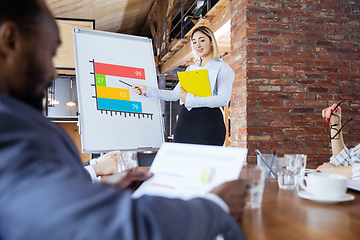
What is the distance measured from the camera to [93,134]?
1853mm

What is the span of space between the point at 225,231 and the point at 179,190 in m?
0.27

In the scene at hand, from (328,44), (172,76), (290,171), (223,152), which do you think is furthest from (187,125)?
(172,76)

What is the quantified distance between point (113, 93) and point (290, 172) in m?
1.33

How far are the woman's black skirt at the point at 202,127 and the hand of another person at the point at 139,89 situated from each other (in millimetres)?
322

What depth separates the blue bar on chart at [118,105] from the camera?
6.23ft

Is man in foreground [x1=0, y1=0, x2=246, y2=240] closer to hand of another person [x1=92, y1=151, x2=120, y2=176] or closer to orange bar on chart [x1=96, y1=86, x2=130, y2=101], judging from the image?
hand of another person [x1=92, y1=151, x2=120, y2=176]

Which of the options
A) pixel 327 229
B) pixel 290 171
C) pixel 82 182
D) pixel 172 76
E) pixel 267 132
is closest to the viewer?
pixel 82 182

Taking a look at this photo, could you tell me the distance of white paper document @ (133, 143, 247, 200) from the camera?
2.04 ft

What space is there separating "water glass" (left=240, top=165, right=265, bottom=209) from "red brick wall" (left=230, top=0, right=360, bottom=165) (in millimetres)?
2180

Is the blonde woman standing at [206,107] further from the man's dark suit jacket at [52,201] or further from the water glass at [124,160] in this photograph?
the man's dark suit jacket at [52,201]

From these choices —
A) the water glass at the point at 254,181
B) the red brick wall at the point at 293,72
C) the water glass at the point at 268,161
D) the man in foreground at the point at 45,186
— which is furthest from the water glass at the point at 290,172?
the red brick wall at the point at 293,72

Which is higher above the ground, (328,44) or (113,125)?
(328,44)

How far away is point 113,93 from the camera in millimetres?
1937

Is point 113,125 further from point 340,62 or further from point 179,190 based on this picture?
point 340,62
